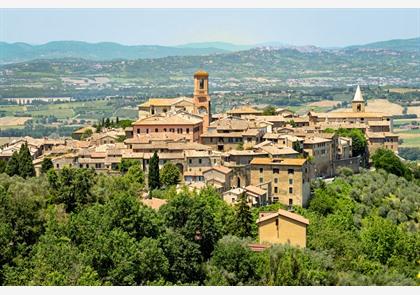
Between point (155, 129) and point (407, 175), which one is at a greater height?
point (155, 129)

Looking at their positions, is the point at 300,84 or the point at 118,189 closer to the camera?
the point at 118,189

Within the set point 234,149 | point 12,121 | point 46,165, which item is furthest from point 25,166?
point 12,121

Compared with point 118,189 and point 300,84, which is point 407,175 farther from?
point 300,84

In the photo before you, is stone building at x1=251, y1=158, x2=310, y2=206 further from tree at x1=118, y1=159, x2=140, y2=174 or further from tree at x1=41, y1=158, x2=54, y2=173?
tree at x1=41, y1=158, x2=54, y2=173

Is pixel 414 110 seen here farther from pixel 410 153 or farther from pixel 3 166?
pixel 3 166

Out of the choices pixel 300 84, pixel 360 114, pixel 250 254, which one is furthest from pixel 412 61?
pixel 250 254

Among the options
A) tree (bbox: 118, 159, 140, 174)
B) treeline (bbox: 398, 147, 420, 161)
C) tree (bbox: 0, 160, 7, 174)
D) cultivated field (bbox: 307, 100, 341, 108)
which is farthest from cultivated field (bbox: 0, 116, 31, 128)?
tree (bbox: 118, 159, 140, 174)

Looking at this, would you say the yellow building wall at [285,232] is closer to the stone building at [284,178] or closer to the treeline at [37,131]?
the stone building at [284,178]
